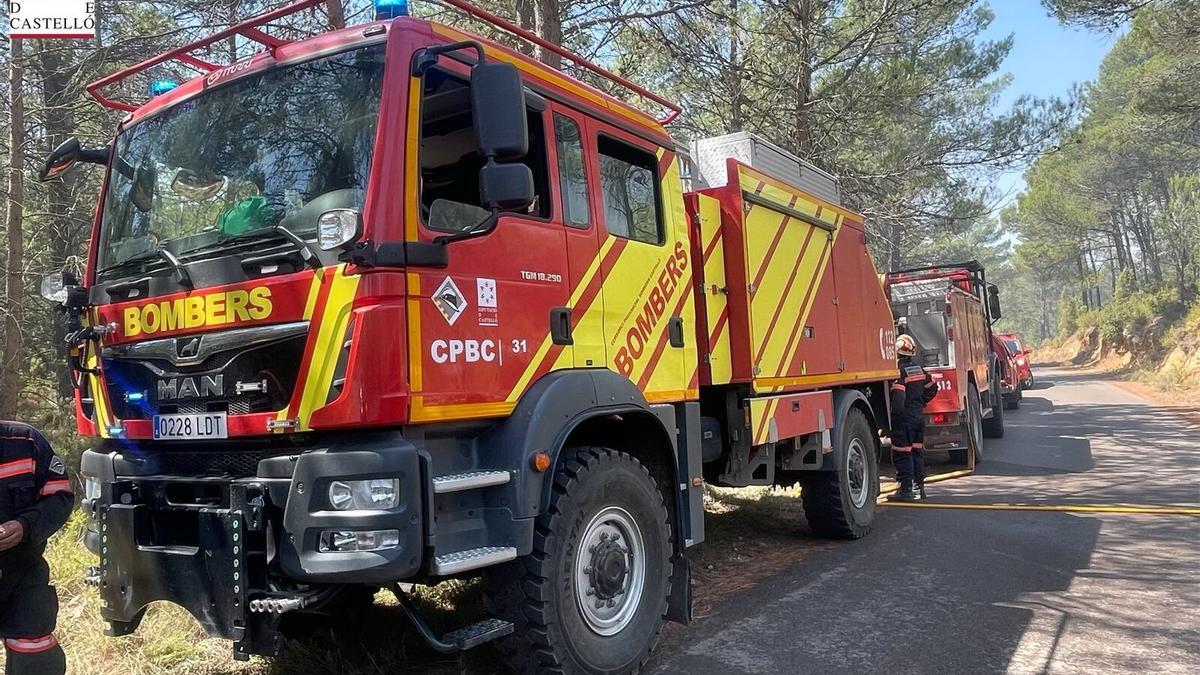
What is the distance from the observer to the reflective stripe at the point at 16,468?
3152 mm

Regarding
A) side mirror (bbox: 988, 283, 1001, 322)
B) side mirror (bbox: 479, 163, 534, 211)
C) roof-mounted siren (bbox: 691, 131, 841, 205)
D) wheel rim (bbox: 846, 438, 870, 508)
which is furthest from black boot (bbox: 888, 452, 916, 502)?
side mirror (bbox: 988, 283, 1001, 322)

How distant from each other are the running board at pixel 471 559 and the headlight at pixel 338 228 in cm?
122

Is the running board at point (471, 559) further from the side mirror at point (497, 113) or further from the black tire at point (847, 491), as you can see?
the black tire at point (847, 491)

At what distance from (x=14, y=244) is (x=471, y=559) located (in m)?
7.91

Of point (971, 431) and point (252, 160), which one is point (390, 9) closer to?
point (252, 160)

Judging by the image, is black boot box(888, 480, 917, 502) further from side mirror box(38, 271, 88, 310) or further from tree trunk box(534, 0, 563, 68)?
side mirror box(38, 271, 88, 310)

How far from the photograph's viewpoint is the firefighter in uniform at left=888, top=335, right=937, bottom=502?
8688mm

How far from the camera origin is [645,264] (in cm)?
443

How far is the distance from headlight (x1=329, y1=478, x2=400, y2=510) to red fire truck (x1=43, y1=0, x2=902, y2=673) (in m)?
0.01

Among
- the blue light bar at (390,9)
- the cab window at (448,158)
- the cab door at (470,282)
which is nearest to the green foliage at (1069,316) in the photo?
the cab door at (470,282)

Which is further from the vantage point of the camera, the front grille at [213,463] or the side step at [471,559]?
the front grille at [213,463]

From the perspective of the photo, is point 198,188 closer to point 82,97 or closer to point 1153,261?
point 82,97

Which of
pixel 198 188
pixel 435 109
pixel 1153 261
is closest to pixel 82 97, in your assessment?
pixel 198 188

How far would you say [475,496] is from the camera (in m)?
3.32
